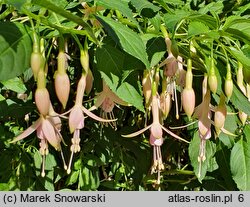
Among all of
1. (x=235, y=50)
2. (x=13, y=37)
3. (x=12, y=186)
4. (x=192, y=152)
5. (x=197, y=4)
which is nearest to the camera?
(x=13, y=37)

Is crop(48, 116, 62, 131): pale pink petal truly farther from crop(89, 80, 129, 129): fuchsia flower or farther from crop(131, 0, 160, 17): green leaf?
crop(131, 0, 160, 17): green leaf

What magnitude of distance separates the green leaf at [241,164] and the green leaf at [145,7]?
432 mm

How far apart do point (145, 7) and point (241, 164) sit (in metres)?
0.49

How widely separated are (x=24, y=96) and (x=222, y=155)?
0.58 metres

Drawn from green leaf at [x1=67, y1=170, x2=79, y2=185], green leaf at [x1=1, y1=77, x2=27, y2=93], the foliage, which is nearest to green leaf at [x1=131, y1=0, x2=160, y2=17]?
the foliage

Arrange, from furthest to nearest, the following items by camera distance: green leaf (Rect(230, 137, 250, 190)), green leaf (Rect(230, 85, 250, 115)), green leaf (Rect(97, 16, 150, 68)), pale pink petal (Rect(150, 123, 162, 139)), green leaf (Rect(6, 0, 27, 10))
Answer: green leaf (Rect(230, 137, 250, 190)) → pale pink petal (Rect(150, 123, 162, 139)) → green leaf (Rect(230, 85, 250, 115)) → green leaf (Rect(97, 16, 150, 68)) → green leaf (Rect(6, 0, 27, 10))

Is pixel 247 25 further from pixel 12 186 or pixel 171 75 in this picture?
pixel 12 186

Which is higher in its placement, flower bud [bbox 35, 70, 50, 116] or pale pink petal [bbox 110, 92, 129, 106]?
pale pink petal [bbox 110, 92, 129, 106]

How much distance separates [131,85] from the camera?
35.2 inches

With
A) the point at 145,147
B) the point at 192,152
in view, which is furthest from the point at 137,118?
the point at 192,152

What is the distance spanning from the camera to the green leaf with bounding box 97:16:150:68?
793 mm

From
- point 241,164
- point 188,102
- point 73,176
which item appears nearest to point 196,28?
point 188,102

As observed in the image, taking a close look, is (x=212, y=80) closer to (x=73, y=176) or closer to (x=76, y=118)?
(x=76, y=118)

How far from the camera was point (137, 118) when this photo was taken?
1499mm
